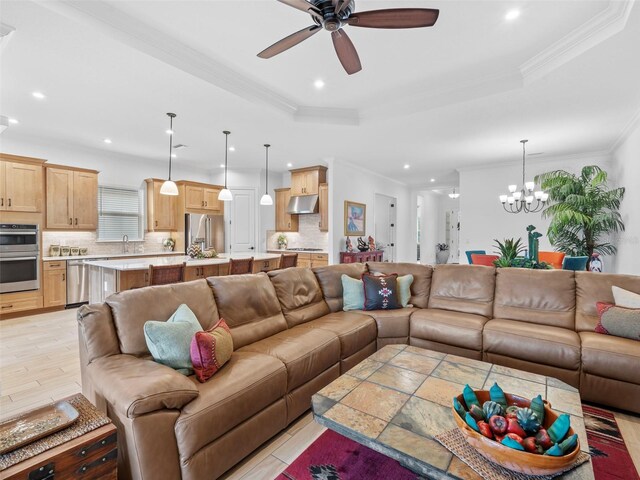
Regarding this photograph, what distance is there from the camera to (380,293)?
3355 millimetres

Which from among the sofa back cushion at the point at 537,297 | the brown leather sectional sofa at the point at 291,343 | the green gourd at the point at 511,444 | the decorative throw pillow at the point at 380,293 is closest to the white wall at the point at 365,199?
the brown leather sectional sofa at the point at 291,343

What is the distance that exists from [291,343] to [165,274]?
7.00ft

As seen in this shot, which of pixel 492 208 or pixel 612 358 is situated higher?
pixel 492 208

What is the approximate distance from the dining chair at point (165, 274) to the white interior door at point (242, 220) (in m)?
3.80

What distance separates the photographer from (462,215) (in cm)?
730

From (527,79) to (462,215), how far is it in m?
4.39

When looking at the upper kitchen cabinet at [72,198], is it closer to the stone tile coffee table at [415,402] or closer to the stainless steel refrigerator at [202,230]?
the stainless steel refrigerator at [202,230]

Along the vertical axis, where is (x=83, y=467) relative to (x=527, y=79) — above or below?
below

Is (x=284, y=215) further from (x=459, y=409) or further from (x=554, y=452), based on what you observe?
(x=554, y=452)

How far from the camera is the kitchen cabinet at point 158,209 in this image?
6.62 meters

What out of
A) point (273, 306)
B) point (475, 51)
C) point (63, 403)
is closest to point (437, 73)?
point (475, 51)

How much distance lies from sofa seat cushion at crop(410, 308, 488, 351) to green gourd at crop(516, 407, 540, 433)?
1.59 m

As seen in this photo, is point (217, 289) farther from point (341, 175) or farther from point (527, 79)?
point (341, 175)

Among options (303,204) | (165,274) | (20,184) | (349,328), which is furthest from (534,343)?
(20,184)
